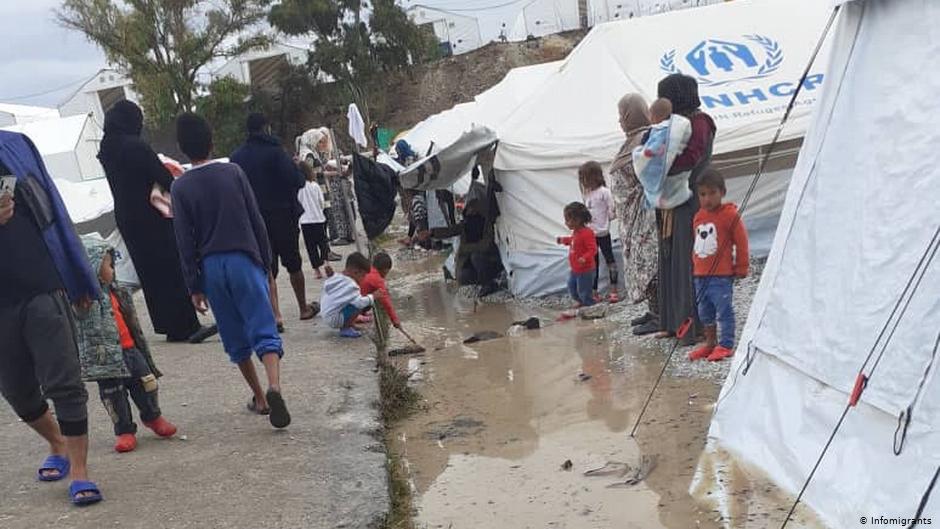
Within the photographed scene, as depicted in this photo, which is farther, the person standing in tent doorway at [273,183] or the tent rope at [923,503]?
the person standing in tent doorway at [273,183]

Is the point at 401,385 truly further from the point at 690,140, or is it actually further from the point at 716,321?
the point at 690,140

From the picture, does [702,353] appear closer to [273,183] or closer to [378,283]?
[378,283]

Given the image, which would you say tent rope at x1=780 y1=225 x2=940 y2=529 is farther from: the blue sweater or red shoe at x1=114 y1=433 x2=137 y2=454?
red shoe at x1=114 y1=433 x2=137 y2=454

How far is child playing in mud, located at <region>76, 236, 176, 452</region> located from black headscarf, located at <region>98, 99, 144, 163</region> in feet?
6.19

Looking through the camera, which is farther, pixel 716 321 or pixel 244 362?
pixel 716 321

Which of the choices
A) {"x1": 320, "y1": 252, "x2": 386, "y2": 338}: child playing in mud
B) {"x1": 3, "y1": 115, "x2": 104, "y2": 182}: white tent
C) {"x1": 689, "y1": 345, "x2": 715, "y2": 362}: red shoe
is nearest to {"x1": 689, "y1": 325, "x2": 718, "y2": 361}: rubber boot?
{"x1": 689, "y1": 345, "x2": 715, "y2": 362}: red shoe

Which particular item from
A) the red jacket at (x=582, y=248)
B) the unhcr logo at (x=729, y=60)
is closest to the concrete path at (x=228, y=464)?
the red jacket at (x=582, y=248)

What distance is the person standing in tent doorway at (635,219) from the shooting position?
6.38 m

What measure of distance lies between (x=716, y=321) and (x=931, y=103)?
2625 mm

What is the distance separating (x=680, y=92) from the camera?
18.8 feet

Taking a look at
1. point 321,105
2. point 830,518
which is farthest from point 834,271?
point 321,105

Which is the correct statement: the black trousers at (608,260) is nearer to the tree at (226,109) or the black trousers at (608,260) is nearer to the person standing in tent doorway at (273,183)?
the person standing in tent doorway at (273,183)

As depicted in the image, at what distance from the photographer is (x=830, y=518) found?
10.5 ft

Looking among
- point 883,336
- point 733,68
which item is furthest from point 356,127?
point 883,336
